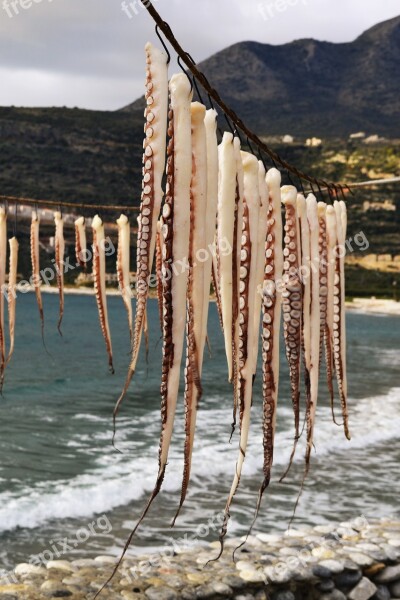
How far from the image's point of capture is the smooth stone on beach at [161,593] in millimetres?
8508

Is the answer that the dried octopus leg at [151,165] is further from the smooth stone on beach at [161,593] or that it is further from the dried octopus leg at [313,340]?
the smooth stone on beach at [161,593]

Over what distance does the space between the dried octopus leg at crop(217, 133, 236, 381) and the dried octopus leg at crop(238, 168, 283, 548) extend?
0.24m

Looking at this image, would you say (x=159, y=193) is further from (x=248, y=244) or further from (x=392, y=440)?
(x=392, y=440)

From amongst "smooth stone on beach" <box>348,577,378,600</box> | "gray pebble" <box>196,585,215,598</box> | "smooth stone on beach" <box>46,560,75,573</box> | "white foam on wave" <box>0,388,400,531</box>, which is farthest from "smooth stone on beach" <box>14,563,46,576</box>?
"white foam on wave" <box>0,388,400,531</box>

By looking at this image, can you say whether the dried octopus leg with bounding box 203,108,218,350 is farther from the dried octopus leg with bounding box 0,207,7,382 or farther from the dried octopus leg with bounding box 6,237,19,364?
the dried octopus leg with bounding box 6,237,19,364

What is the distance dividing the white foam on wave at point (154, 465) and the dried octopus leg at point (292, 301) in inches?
487

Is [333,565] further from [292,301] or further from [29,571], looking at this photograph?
[292,301]

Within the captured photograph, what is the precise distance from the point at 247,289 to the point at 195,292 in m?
0.31

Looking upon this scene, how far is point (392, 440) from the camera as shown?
22.9 meters

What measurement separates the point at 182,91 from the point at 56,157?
515 ft

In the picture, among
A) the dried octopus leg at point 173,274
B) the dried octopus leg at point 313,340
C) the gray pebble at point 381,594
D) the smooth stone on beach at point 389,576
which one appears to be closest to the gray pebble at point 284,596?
the gray pebble at point 381,594

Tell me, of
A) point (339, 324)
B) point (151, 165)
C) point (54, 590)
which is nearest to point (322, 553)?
point (54, 590)

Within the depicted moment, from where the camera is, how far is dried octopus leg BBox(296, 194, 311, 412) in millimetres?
2789

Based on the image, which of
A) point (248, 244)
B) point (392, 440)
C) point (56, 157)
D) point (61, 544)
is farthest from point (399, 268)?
point (248, 244)
